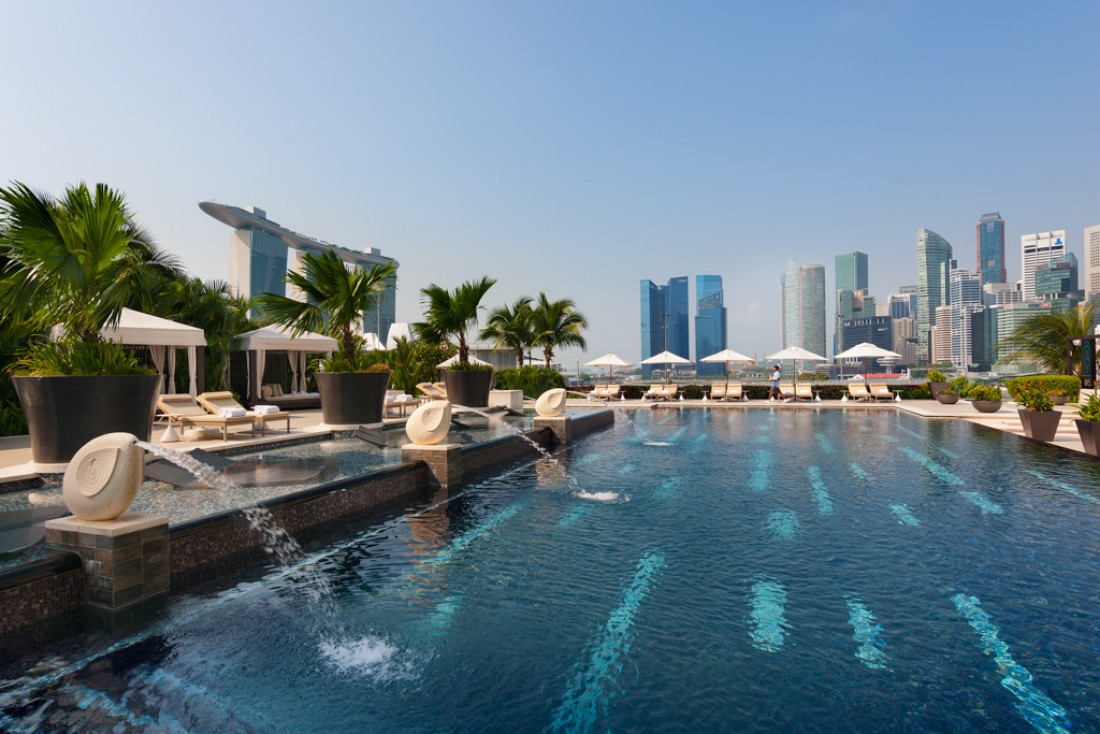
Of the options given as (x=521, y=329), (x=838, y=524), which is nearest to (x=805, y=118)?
(x=521, y=329)

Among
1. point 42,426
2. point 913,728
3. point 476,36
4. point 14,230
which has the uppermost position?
point 476,36

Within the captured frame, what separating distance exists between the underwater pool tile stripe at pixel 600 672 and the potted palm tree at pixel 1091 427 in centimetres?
986

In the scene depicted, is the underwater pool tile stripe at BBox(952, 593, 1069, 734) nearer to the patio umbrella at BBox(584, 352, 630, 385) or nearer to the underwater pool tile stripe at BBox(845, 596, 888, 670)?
the underwater pool tile stripe at BBox(845, 596, 888, 670)

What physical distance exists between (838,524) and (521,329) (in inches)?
887

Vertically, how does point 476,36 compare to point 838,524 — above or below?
above

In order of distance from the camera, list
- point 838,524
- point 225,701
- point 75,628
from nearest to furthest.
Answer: point 225,701 → point 75,628 → point 838,524

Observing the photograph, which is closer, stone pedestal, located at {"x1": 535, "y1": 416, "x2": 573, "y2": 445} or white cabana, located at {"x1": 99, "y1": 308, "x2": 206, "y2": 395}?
white cabana, located at {"x1": 99, "y1": 308, "x2": 206, "y2": 395}

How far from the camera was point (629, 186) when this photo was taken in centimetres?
2564

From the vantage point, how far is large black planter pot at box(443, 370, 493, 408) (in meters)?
15.3

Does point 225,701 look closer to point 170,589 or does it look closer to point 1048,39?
point 170,589

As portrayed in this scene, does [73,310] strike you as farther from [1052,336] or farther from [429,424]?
[1052,336]

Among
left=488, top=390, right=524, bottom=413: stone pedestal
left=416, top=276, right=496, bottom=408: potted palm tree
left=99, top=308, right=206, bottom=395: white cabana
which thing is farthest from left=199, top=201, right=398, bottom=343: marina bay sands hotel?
left=99, top=308, right=206, bottom=395: white cabana

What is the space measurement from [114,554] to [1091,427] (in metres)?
13.1

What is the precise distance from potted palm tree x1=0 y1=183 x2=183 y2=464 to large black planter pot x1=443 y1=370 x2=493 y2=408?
8280 millimetres
